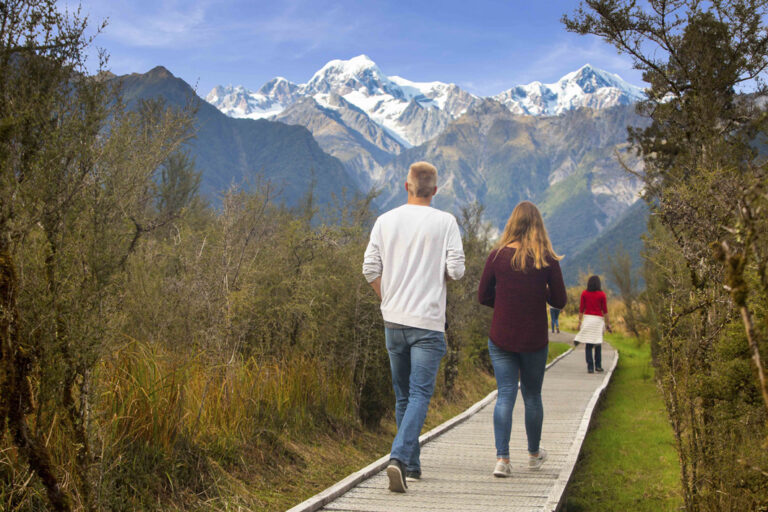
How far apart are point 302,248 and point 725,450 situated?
230 inches

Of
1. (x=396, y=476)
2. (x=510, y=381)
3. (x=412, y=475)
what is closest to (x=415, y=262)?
(x=510, y=381)

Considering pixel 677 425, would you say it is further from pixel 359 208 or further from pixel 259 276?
pixel 359 208

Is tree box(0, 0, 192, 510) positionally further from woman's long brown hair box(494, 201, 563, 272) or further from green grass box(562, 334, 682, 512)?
green grass box(562, 334, 682, 512)

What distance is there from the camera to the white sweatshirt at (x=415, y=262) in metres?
4.93

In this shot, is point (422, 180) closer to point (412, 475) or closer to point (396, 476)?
point (396, 476)

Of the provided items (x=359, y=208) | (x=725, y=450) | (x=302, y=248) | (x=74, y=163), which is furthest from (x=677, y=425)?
(x=359, y=208)

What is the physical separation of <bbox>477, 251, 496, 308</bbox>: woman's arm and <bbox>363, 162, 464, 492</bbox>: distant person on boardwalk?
0.76m

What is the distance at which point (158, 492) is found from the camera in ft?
15.1

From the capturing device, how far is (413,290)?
195 inches

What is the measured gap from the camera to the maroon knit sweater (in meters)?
5.52

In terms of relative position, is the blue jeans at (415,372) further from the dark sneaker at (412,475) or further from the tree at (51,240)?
the tree at (51,240)

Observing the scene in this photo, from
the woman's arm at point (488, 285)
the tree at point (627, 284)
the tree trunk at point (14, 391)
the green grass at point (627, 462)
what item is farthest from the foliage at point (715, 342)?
the tree at point (627, 284)

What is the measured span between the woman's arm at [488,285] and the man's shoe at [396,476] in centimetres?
154

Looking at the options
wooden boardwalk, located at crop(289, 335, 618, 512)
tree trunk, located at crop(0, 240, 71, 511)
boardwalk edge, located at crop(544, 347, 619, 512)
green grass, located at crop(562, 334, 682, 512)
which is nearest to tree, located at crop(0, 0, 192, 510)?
tree trunk, located at crop(0, 240, 71, 511)
